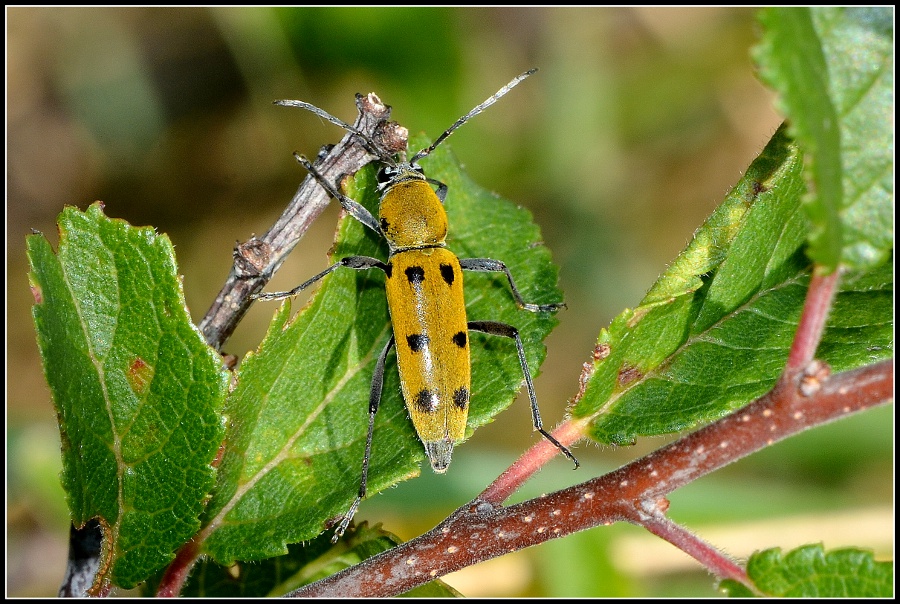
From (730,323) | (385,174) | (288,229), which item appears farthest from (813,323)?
(385,174)

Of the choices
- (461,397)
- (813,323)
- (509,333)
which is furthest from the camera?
(461,397)

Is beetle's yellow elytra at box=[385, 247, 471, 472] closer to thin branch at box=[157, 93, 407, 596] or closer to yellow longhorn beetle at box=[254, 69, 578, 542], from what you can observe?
yellow longhorn beetle at box=[254, 69, 578, 542]

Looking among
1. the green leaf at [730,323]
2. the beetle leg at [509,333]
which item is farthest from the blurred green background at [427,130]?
the green leaf at [730,323]

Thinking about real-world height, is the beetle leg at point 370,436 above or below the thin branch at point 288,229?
below

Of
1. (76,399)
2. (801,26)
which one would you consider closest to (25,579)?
(76,399)

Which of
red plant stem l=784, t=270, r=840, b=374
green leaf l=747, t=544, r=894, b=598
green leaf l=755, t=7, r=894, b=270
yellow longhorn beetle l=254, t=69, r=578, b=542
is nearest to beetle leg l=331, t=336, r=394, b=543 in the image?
yellow longhorn beetle l=254, t=69, r=578, b=542

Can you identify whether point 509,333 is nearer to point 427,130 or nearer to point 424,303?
point 424,303

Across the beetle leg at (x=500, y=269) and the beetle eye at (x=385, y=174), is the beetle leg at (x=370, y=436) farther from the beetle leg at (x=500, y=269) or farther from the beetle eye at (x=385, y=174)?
the beetle eye at (x=385, y=174)
